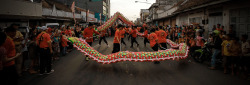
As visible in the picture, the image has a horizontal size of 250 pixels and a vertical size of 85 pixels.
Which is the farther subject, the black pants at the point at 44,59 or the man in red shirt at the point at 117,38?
the man in red shirt at the point at 117,38

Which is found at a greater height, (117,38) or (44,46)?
(117,38)

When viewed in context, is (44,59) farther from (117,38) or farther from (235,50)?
(235,50)

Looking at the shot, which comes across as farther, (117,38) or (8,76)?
(117,38)

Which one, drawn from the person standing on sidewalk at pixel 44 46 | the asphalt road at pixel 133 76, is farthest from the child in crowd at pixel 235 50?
the person standing on sidewalk at pixel 44 46

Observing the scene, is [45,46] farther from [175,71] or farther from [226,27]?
[226,27]

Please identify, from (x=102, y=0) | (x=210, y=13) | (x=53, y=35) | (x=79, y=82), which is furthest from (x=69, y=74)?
(x=102, y=0)

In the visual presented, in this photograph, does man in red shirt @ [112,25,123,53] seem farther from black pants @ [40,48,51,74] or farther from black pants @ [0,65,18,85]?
black pants @ [0,65,18,85]

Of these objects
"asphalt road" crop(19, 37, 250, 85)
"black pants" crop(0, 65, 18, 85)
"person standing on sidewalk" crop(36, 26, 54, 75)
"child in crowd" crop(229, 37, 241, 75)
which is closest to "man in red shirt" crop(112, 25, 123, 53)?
"asphalt road" crop(19, 37, 250, 85)

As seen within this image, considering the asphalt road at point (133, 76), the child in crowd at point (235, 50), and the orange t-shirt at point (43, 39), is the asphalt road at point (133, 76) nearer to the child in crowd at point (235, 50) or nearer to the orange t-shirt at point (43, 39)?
the child in crowd at point (235, 50)

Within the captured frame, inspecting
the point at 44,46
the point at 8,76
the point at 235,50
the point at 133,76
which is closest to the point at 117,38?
the point at 133,76

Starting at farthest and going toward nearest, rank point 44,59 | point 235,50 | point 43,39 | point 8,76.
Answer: point 44,59
point 43,39
point 235,50
point 8,76

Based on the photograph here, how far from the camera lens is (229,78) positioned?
5031 mm

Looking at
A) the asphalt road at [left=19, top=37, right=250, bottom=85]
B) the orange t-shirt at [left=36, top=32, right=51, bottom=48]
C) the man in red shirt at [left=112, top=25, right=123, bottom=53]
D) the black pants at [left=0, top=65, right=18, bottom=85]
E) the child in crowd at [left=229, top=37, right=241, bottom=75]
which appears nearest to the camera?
the black pants at [left=0, top=65, right=18, bottom=85]

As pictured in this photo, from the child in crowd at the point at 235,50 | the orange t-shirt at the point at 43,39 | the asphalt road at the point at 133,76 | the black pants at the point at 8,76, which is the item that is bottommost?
the asphalt road at the point at 133,76
